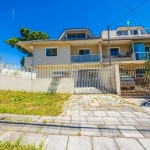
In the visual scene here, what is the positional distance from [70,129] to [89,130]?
0.50 meters

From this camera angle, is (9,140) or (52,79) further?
(52,79)

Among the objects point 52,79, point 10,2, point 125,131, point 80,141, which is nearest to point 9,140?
point 80,141

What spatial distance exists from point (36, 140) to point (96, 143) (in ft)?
4.16

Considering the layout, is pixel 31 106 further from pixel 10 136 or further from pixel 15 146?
pixel 15 146

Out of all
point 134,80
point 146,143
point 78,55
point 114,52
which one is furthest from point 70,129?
point 114,52

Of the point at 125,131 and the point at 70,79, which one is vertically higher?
the point at 70,79

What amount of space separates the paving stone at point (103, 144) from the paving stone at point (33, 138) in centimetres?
115

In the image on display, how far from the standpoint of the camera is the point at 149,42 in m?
16.4

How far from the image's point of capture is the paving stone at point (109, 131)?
2725mm

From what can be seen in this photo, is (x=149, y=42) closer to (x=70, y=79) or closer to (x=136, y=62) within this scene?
(x=136, y=62)

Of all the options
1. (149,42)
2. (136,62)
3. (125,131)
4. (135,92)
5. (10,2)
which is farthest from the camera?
(149,42)

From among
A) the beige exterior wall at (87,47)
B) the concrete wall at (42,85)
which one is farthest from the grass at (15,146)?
the beige exterior wall at (87,47)

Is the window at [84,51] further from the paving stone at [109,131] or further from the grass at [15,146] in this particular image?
the grass at [15,146]

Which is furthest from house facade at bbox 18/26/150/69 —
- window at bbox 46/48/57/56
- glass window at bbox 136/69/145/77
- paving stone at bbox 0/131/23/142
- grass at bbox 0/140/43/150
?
grass at bbox 0/140/43/150
